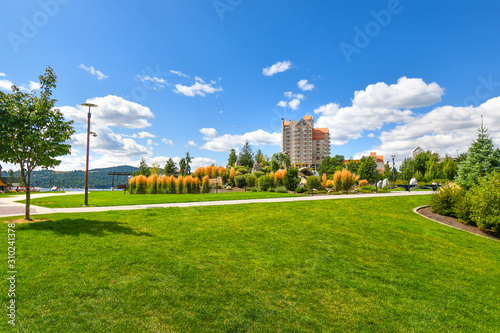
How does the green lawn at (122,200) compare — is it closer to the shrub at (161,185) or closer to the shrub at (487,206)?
the shrub at (161,185)

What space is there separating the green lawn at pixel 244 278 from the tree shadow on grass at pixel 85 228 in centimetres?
6

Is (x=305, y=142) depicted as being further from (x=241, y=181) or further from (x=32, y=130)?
(x=32, y=130)

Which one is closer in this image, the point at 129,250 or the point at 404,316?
the point at 404,316

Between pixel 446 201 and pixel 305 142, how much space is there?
101 m

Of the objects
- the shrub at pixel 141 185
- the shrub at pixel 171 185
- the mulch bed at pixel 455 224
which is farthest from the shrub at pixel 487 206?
the shrub at pixel 141 185

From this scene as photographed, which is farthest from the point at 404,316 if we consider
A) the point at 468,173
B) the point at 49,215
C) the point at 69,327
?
the point at 468,173

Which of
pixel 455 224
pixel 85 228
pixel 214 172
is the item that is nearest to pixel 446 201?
pixel 455 224

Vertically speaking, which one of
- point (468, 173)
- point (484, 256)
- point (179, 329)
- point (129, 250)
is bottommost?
point (484, 256)

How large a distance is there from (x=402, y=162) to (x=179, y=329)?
10106cm

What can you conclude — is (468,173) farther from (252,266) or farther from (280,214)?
(252,266)

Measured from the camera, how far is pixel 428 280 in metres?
6.03

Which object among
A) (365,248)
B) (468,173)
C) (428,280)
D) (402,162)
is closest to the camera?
(428,280)

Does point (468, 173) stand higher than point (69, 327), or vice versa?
point (468, 173)

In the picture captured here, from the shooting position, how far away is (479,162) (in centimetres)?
1641
